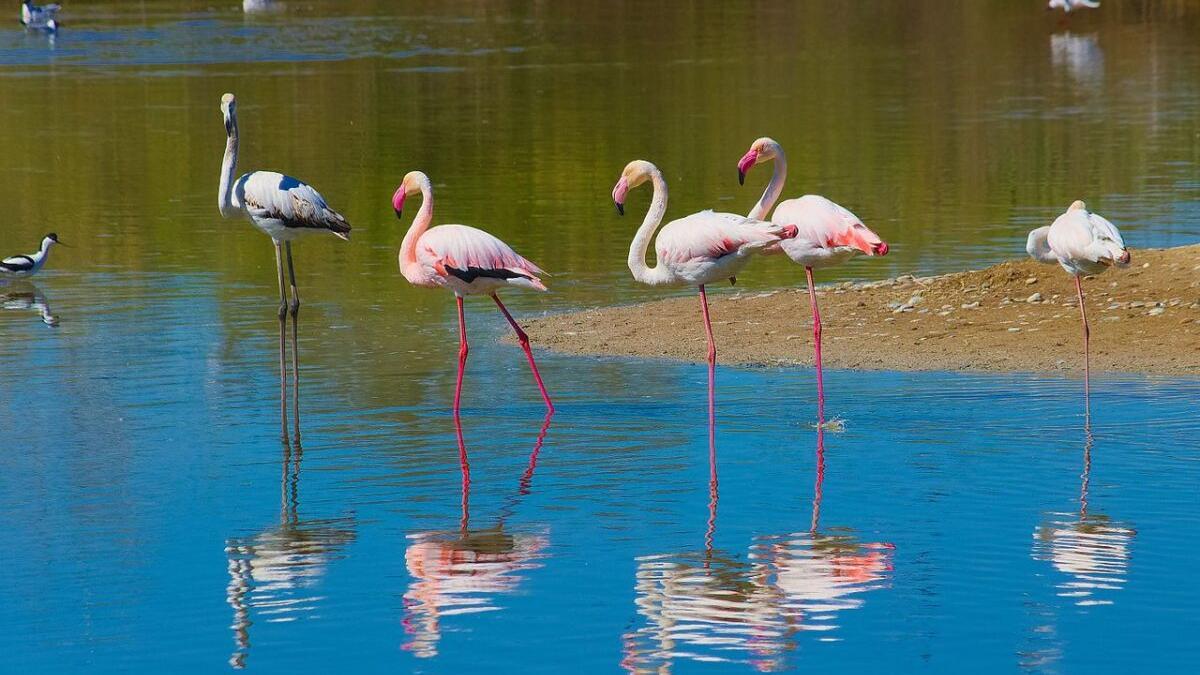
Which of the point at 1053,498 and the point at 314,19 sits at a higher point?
the point at 314,19

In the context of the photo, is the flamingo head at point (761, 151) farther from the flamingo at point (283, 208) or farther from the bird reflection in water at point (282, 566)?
the bird reflection in water at point (282, 566)

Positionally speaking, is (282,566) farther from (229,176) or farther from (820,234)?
(229,176)

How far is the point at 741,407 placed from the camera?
10.7 metres

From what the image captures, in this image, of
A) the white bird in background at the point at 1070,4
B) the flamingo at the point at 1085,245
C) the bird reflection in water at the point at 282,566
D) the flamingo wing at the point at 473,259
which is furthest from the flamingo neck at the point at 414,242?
the white bird in background at the point at 1070,4

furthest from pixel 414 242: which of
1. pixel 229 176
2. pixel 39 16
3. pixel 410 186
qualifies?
pixel 39 16

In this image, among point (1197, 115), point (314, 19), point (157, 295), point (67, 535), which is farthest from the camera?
point (314, 19)

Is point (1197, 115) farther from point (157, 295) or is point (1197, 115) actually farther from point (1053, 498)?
point (1053, 498)

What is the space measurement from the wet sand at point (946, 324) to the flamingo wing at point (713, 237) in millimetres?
1775

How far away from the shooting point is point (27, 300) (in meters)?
15.4

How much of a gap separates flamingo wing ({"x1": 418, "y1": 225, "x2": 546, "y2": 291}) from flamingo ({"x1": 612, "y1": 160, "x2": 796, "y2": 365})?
71 cm

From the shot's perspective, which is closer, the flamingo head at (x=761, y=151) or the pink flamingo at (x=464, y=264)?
the pink flamingo at (x=464, y=264)

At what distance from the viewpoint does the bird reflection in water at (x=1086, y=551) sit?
706cm

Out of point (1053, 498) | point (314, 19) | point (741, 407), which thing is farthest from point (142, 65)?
point (1053, 498)

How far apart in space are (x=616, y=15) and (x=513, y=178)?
3419 cm
